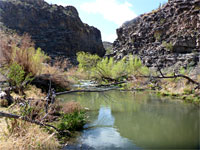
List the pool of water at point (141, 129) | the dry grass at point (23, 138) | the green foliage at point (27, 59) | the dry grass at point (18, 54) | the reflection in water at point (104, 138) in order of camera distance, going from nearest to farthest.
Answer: the dry grass at point (23, 138) → the reflection in water at point (104, 138) → the pool of water at point (141, 129) → the dry grass at point (18, 54) → the green foliage at point (27, 59)

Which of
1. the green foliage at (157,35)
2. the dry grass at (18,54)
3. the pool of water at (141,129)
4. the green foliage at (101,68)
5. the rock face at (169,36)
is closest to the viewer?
the pool of water at (141,129)

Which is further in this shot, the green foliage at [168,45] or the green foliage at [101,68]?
the green foliage at [168,45]

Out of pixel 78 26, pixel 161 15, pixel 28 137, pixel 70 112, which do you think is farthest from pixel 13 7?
pixel 28 137

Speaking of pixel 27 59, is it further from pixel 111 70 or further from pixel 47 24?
pixel 47 24

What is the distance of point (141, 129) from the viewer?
28.0ft

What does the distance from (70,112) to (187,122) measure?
6100 millimetres

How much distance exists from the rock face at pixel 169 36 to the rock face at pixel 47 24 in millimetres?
25119

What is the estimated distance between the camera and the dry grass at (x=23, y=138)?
3823 millimetres

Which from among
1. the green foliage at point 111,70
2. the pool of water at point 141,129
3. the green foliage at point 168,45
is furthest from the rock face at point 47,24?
the pool of water at point 141,129

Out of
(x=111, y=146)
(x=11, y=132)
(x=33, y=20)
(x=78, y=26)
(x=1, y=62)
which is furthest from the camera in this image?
(x=78, y=26)

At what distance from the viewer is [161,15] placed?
3981cm

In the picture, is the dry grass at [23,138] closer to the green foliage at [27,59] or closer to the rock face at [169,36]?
the green foliage at [27,59]

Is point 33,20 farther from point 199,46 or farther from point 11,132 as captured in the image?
point 11,132

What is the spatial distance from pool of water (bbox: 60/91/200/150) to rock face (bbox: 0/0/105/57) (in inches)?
1880
